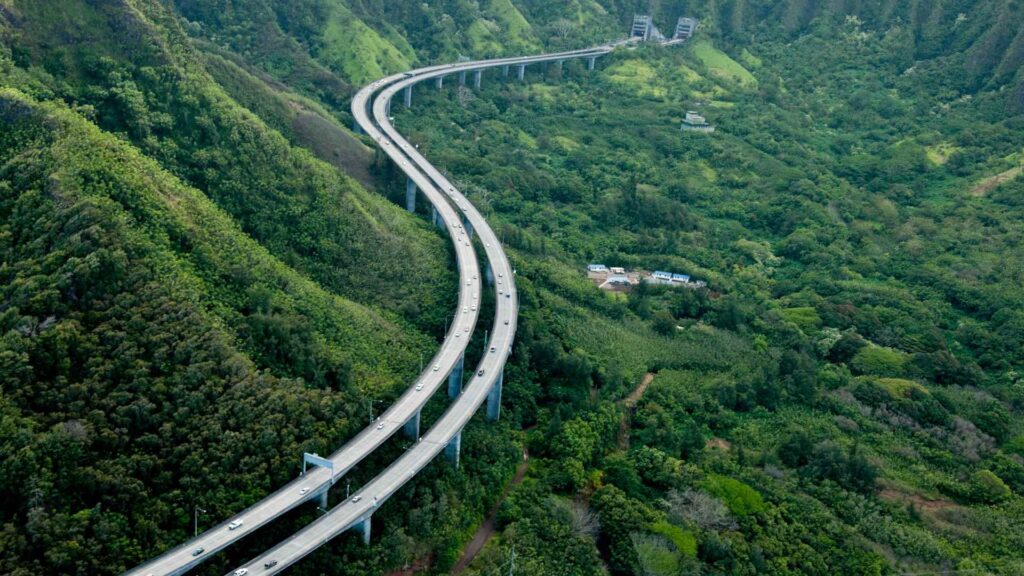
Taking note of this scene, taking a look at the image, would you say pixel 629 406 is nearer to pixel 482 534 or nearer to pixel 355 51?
pixel 482 534

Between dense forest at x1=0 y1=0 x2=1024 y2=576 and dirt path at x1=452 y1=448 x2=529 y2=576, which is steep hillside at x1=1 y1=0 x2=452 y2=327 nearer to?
dense forest at x1=0 y1=0 x2=1024 y2=576

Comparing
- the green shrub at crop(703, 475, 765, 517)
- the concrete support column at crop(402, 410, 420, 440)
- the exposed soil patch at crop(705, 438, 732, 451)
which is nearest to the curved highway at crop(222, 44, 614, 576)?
the concrete support column at crop(402, 410, 420, 440)

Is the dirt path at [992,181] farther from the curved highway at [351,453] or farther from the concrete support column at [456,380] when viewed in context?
the concrete support column at [456,380]

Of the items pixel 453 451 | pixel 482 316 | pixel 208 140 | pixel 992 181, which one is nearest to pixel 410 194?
pixel 482 316

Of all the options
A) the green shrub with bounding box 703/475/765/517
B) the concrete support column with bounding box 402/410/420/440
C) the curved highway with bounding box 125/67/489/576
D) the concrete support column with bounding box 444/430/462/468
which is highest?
the curved highway with bounding box 125/67/489/576

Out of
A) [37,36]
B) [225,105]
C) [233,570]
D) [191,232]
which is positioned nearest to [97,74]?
[37,36]

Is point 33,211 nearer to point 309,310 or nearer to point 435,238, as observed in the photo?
point 309,310
